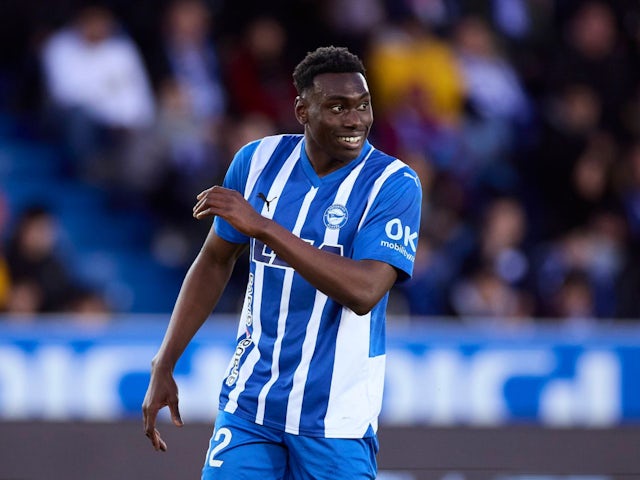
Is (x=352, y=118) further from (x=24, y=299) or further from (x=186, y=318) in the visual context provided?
(x=24, y=299)

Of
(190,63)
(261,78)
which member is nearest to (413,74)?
(261,78)

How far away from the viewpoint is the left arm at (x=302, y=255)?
11.9ft

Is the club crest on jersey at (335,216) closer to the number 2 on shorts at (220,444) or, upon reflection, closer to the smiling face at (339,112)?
the smiling face at (339,112)

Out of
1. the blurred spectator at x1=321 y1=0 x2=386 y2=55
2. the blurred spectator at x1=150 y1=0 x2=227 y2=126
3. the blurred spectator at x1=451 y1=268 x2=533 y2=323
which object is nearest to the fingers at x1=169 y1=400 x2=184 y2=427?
the blurred spectator at x1=451 y1=268 x2=533 y2=323

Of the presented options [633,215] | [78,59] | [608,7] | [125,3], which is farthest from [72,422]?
[608,7]

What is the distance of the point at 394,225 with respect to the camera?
391cm

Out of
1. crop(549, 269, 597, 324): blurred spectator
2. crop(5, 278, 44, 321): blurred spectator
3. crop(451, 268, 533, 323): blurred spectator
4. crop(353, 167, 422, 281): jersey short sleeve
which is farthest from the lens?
crop(549, 269, 597, 324): blurred spectator

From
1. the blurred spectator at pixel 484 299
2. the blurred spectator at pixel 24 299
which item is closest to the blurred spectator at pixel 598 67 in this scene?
the blurred spectator at pixel 484 299

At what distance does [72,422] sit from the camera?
6742mm

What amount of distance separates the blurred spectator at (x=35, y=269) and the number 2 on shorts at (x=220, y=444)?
4422mm

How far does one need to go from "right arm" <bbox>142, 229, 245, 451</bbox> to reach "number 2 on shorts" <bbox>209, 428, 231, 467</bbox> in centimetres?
15

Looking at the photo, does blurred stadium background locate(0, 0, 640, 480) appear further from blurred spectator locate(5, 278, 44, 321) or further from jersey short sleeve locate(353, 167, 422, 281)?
jersey short sleeve locate(353, 167, 422, 281)

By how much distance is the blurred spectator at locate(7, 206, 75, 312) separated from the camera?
817cm

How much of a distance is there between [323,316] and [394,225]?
0.37 metres
